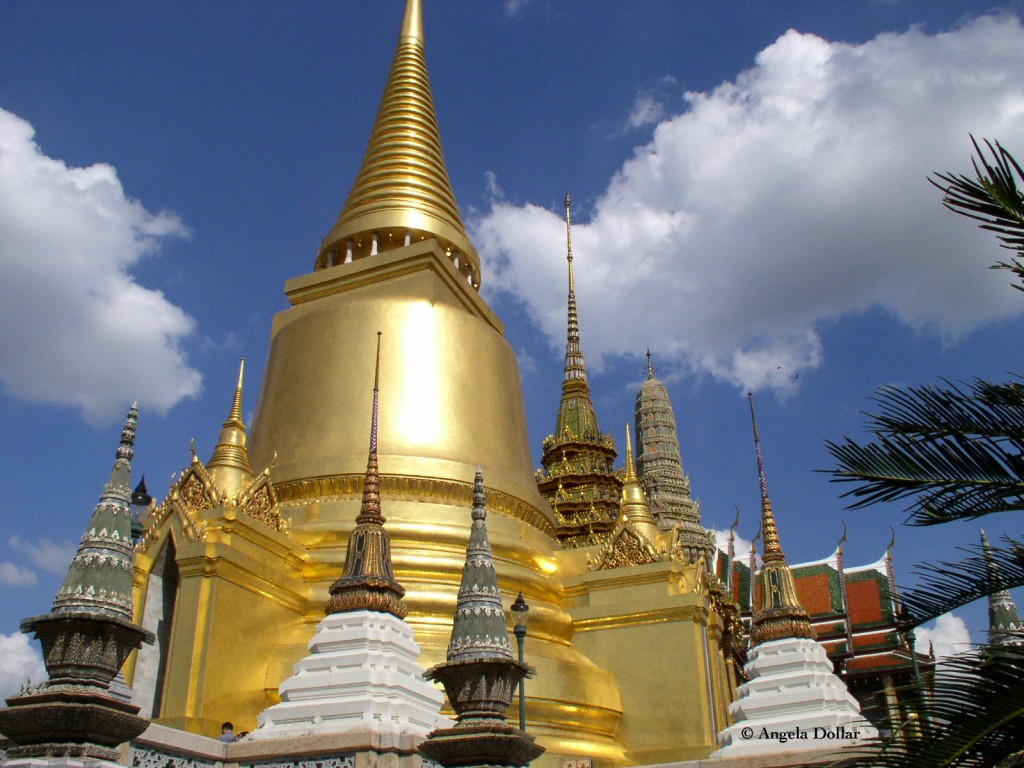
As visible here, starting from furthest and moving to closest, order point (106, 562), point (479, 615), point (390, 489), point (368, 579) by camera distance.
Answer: point (390, 489)
point (368, 579)
point (479, 615)
point (106, 562)

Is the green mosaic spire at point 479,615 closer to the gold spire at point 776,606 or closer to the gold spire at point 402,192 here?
the gold spire at point 776,606

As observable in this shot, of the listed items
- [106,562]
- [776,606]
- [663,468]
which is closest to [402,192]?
[776,606]

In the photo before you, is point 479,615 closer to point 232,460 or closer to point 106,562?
point 106,562

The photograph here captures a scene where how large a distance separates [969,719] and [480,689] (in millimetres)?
3344

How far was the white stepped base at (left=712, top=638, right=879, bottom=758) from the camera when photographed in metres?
10.5

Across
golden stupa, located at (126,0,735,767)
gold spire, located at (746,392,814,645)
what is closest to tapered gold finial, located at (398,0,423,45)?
golden stupa, located at (126,0,735,767)

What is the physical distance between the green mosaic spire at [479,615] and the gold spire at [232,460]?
288 inches

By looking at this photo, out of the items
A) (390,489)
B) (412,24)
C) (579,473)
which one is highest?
(412,24)

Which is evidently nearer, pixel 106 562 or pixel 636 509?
pixel 106 562

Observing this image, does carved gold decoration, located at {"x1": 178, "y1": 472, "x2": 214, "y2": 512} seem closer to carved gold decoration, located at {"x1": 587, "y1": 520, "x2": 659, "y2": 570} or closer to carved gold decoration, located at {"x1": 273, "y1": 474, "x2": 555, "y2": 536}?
carved gold decoration, located at {"x1": 273, "y1": 474, "x2": 555, "y2": 536}

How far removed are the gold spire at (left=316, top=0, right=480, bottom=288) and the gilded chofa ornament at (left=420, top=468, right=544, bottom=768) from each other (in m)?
13.4

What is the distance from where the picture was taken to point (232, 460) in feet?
47.1

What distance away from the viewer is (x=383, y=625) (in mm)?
9492

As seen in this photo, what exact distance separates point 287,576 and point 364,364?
15.5ft
